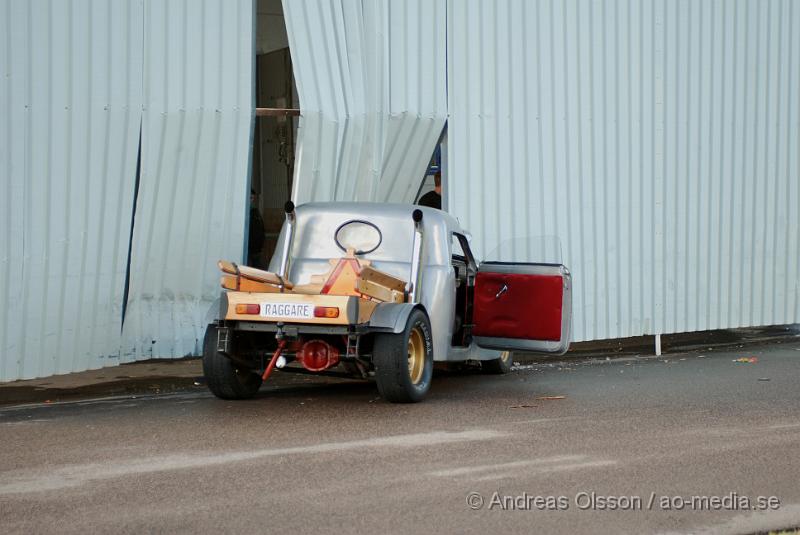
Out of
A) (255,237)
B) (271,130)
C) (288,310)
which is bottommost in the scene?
(288,310)

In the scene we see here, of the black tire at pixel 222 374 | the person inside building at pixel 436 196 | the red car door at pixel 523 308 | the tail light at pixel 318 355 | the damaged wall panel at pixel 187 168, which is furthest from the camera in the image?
the person inside building at pixel 436 196

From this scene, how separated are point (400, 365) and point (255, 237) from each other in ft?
20.9

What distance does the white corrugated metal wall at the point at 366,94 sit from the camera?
13.8 metres

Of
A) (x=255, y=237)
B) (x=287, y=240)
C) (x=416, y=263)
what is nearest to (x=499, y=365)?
(x=416, y=263)

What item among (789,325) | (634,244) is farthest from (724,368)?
(789,325)

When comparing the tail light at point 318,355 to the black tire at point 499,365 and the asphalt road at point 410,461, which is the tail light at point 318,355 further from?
the black tire at point 499,365

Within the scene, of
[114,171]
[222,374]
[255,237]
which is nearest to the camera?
[222,374]

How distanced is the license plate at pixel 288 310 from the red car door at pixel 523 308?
8.38 feet

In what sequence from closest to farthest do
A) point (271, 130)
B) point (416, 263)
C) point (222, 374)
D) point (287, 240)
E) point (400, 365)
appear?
1. point (400, 365)
2. point (222, 374)
3. point (416, 263)
4. point (287, 240)
5. point (271, 130)

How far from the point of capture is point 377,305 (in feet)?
33.7

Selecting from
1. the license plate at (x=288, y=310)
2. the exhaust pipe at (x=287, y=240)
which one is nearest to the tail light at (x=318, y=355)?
the license plate at (x=288, y=310)

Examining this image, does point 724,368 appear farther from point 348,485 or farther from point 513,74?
point 348,485

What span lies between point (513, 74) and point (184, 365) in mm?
5491

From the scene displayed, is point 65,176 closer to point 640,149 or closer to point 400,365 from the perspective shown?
point 400,365
